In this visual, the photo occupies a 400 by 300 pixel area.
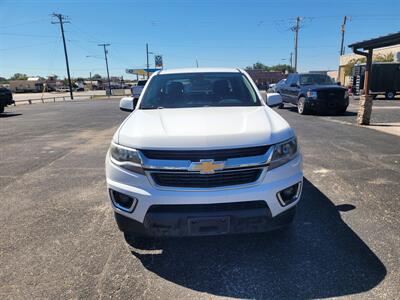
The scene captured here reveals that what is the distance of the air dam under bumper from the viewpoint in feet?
8.50

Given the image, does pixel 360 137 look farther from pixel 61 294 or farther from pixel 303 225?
pixel 61 294

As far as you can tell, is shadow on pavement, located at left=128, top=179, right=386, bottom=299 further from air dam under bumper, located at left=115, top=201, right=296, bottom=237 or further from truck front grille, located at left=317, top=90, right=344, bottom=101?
truck front grille, located at left=317, top=90, right=344, bottom=101

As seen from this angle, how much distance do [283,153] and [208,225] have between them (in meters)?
0.89

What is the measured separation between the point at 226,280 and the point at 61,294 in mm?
1318

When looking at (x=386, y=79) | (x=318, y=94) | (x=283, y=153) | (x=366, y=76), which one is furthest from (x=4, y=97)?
(x=386, y=79)

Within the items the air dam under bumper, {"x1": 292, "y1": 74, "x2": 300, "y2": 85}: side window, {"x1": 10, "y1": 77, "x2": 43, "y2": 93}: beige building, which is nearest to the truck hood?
the air dam under bumper

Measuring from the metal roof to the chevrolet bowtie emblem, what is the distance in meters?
8.91

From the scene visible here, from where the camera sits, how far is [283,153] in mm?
2811

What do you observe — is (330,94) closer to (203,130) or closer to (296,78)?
(296,78)

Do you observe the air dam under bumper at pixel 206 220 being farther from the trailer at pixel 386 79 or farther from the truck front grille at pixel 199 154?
the trailer at pixel 386 79

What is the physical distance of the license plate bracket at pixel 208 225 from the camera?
2.58m

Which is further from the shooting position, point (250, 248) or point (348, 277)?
point (250, 248)

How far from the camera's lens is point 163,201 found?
2611 mm

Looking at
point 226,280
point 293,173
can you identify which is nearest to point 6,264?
point 226,280
